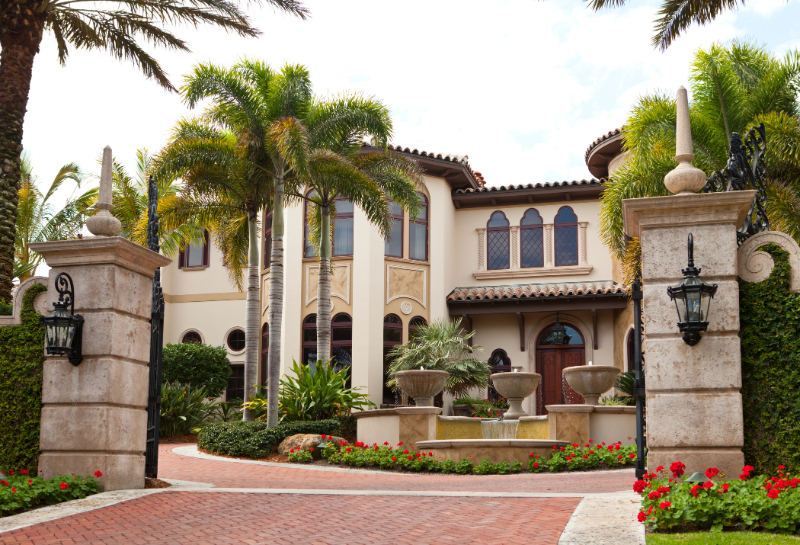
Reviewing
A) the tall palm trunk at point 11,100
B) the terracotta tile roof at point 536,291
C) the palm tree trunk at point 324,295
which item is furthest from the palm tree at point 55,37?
the terracotta tile roof at point 536,291

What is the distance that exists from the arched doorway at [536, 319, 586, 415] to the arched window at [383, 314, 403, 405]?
4.53 metres

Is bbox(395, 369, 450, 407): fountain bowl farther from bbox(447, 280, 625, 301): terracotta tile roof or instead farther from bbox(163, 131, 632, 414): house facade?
bbox(447, 280, 625, 301): terracotta tile roof

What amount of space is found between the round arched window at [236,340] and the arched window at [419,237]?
6.79 metres

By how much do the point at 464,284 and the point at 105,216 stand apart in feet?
54.4

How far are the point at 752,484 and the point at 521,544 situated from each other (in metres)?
2.26

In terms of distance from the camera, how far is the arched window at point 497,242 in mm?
24578

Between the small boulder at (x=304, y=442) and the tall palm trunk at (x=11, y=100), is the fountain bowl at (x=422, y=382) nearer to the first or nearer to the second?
the small boulder at (x=304, y=442)

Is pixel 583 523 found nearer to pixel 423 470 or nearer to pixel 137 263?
pixel 137 263

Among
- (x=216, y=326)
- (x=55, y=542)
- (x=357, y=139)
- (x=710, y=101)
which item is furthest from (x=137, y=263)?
(x=216, y=326)

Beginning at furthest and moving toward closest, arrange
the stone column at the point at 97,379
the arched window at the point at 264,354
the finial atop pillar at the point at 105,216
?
1. the arched window at the point at 264,354
2. the finial atop pillar at the point at 105,216
3. the stone column at the point at 97,379

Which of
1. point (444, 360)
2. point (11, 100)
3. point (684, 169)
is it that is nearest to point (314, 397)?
point (444, 360)

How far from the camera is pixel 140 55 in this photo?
564 inches

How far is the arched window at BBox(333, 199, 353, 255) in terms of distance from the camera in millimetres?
22281

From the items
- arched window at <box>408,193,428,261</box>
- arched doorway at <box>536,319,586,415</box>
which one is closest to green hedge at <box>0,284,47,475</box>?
arched window at <box>408,193,428,261</box>
